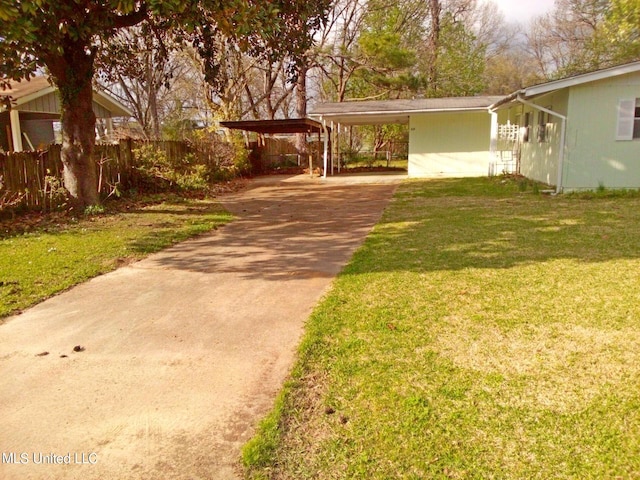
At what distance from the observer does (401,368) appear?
301cm

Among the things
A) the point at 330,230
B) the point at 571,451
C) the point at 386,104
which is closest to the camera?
the point at 571,451

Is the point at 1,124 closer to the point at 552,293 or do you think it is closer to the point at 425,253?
the point at 425,253

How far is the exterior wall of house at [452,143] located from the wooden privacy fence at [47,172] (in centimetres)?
1084

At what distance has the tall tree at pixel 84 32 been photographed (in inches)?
199

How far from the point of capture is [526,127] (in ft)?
51.5

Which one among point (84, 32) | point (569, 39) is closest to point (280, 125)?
point (84, 32)

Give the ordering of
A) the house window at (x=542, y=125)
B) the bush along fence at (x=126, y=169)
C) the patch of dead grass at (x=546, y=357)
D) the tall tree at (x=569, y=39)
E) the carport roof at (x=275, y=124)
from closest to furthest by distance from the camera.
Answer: the patch of dead grass at (x=546, y=357) → the bush along fence at (x=126, y=169) → the house window at (x=542, y=125) → the carport roof at (x=275, y=124) → the tall tree at (x=569, y=39)

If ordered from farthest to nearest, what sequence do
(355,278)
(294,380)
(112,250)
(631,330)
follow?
(112,250) < (355,278) < (631,330) < (294,380)

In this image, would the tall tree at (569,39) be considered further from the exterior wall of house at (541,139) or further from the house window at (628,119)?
the house window at (628,119)

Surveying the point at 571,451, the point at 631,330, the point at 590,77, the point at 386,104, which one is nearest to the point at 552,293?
the point at 631,330

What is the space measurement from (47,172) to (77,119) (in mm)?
1352

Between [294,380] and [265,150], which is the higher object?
[265,150]

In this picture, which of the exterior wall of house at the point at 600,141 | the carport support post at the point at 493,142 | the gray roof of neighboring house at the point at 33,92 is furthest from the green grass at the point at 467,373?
the gray roof of neighboring house at the point at 33,92

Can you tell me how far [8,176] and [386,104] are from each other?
14.1 m
